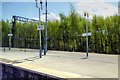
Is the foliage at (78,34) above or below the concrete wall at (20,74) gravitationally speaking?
above

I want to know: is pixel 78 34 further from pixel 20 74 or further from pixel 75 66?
pixel 20 74

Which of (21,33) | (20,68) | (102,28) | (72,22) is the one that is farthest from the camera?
(21,33)

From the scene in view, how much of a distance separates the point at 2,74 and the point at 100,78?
7.40 m

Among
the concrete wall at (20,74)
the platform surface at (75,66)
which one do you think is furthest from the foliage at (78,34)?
the concrete wall at (20,74)

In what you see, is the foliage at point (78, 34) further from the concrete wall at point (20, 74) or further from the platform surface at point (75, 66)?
the concrete wall at point (20, 74)

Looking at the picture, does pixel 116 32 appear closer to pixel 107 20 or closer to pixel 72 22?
pixel 107 20

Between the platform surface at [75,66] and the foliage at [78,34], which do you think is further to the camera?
the foliage at [78,34]

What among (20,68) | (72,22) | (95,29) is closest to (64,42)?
(72,22)

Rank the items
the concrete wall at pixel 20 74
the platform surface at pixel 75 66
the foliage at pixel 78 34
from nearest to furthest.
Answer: the platform surface at pixel 75 66 < the concrete wall at pixel 20 74 < the foliage at pixel 78 34

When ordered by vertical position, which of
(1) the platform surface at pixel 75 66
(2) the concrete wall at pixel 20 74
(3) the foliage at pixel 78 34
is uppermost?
(3) the foliage at pixel 78 34

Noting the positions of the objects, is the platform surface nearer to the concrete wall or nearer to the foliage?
the concrete wall

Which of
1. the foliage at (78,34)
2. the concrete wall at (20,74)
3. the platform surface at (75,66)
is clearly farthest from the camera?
the foliage at (78,34)

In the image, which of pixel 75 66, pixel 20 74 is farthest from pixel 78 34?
pixel 20 74

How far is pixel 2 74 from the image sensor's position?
1387cm
